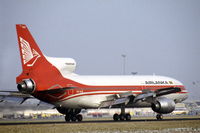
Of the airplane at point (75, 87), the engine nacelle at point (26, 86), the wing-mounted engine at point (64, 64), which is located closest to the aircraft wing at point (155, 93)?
the airplane at point (75, 87)

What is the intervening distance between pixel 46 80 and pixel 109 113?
28144mm

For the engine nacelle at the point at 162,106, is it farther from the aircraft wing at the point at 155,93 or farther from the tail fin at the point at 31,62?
the tail fin at the point at 31,62

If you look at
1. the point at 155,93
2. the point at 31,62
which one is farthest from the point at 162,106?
the point at 31,62

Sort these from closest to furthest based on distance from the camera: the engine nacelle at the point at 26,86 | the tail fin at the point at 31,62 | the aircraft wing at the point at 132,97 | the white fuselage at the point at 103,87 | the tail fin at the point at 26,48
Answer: the engine nacelle at the point at 26,86 → the tail fin at the point at 31,62 → the tail fin at the point at 26,48 → the white fuselage at the point at 103,87 → the aircraft wing at the point at 132,97

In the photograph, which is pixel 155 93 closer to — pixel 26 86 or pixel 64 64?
pixel 64 64

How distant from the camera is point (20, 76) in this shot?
54.4 metres

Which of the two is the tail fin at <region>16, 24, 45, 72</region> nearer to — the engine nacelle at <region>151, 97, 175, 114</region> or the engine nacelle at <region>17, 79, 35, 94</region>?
the engine nacelle at <region>17, 79, 35, 94</region>

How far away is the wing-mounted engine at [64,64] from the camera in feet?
186

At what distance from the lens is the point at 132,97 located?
6050 centimetres

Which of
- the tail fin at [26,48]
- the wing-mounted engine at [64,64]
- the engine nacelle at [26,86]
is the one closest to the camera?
the engine nacelle at [26,86]

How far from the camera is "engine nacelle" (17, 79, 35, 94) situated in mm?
53000

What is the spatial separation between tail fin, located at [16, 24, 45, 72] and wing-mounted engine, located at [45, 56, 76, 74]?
233cm

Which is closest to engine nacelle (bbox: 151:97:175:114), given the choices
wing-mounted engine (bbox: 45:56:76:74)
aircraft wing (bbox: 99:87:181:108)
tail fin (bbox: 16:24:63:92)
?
aircraft wing (bbox: 99:87:181:108)

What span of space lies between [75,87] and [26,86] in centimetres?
712
